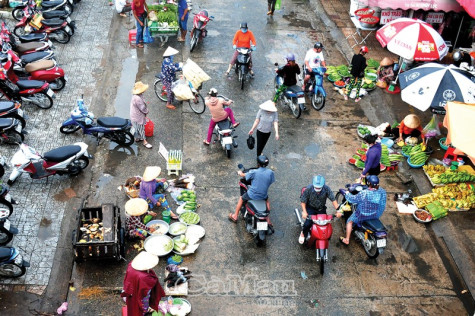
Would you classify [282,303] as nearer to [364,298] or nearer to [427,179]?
[364,298]

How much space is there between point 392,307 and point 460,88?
5493mm

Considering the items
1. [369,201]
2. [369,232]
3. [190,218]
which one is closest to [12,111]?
[190,218]

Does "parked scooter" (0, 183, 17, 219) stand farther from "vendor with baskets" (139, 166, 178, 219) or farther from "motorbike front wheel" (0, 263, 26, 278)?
"vendor with baskets" (139, 166, 178, 219)

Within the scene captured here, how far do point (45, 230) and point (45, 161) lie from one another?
5.01ft

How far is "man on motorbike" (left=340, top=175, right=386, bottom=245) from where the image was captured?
8.19m

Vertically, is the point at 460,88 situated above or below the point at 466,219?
above

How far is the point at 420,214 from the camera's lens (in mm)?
9727

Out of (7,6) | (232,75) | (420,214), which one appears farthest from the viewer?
(7,6)

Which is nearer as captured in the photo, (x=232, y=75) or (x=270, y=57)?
(x=232, y=75)

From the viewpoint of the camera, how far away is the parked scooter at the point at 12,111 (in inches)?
425

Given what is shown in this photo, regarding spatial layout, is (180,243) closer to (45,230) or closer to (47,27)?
(45,230)

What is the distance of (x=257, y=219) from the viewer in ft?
28.1

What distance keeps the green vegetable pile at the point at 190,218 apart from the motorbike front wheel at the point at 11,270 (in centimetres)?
290

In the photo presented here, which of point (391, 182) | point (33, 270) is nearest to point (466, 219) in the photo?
point (391, 182)
